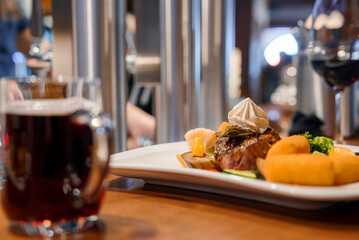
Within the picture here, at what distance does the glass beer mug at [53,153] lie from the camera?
0.53 metres

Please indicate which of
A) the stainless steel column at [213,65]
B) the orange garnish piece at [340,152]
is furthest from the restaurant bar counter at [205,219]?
the stainless steel column at [213,65]

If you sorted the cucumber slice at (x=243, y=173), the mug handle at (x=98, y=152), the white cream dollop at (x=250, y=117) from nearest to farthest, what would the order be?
the mug handle at (x=98, y=152) → the cucumber slice at (x=243, y=173) → the white cream dollop at (x=250, y=117)

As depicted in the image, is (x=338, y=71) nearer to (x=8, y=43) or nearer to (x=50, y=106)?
(x=50, y=106)

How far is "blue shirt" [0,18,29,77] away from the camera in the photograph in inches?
116

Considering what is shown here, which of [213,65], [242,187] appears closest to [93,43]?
[242,187]

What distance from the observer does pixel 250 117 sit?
91cm

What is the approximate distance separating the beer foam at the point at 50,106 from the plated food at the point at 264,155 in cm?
30

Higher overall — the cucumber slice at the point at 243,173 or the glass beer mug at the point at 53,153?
the glass beer mug at the point at 53,153

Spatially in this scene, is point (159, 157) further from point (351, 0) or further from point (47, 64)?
point (351, 0)

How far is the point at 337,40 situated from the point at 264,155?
2.48ft

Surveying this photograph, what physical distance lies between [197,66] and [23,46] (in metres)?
1.35

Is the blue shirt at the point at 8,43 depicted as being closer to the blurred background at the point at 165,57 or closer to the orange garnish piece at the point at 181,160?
the blurred background at the point at 165,57

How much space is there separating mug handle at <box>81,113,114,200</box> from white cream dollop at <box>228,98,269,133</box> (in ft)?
1.42

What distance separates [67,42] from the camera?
1212 millimetres
